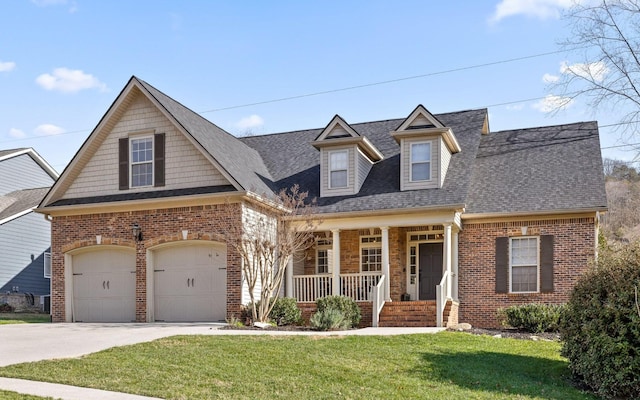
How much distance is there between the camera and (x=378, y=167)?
2208 cm

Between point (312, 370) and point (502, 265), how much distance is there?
1062 centimetres

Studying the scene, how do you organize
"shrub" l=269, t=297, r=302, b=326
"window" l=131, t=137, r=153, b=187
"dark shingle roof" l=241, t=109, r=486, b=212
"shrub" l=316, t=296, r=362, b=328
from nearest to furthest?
1. "shrub" l=316, t=296, r=362, b=328
2. "shrub" l=269, t=297, r=302, b=326
3. "dark shingle roof" l=241, t=109, r=486, b=212
4. "window" l=131, t=137, r=153, b=187

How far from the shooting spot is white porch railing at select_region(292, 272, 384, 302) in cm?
1938

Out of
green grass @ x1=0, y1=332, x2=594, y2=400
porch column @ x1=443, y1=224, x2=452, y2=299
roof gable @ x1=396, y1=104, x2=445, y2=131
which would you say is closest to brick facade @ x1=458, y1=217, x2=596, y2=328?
porch column @ x1=443, y1=224, x2=452, y2=299

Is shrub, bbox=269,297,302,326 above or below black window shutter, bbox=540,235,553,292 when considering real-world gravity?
below

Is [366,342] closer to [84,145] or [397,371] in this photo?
[397,371]

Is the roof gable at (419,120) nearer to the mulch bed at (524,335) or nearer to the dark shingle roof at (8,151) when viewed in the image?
the mulch bed at (524,335)

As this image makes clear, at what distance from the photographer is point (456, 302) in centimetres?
1934

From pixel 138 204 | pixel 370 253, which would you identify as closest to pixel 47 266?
pixel 138 204

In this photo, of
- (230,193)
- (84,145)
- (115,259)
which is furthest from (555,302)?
(84,145)

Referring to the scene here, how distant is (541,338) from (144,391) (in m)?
10.3

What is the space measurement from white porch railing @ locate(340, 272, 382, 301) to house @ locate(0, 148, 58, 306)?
52.0 feet

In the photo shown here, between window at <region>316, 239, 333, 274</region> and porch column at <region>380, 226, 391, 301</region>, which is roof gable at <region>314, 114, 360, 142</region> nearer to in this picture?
porch column at <region>380, 226, 391, 301</region>

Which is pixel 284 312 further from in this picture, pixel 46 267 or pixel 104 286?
pixel 46 267
